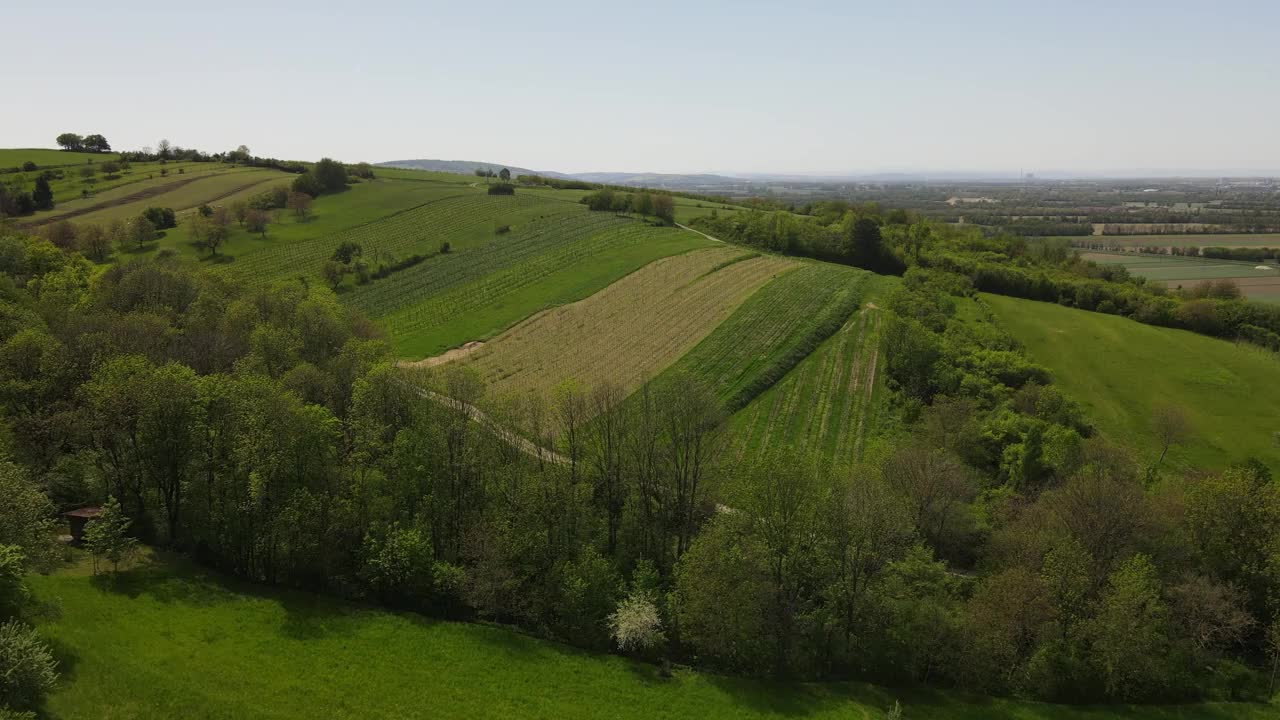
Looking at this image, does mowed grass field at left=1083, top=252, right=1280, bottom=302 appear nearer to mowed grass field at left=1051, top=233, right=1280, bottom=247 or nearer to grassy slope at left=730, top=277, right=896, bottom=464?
mowed grass field at left=1051, top=233, right=1280, bottom=247

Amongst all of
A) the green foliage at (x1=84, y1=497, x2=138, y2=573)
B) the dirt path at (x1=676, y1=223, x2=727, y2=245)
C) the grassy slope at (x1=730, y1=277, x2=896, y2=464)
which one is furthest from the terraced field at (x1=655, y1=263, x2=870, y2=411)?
the green foliage at (x1=84, y1=497, x2=138, y2=573)

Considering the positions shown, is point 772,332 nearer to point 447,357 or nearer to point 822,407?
point 822,407

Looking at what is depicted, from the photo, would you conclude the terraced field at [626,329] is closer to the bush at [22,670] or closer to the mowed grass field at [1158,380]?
the mowed grass field at [1158,380]

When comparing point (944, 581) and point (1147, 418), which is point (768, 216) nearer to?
point (1147, 418)

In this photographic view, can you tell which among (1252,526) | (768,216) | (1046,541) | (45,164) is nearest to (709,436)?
(1046,541)

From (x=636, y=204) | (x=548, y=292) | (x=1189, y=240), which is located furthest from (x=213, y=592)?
(x=1189, y=240)

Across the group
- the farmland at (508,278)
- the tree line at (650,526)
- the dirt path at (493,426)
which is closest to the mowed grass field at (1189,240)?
the farmland at (508,278)

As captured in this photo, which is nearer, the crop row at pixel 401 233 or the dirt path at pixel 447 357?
the dirt path at pixel 447 357
